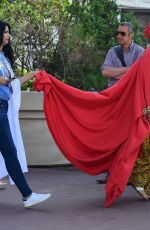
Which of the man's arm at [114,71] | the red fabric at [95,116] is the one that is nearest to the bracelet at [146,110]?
the red fabric at [95,116]

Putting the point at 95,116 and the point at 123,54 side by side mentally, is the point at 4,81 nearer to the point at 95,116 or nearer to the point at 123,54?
the point at 95,116

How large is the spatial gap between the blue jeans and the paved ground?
315 mm

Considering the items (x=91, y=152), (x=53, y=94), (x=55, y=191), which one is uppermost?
(x=53, y=94)

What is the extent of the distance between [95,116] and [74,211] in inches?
43.5

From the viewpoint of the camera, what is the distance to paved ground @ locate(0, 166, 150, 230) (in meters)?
5.79

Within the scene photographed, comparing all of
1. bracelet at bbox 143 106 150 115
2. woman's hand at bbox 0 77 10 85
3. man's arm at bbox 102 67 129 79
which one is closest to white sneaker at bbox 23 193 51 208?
woman's hand at bbox 0 77 10 85

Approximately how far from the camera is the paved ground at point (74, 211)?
5.79 metres

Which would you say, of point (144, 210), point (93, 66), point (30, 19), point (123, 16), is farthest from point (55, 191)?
point (123, 16)

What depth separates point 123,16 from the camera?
14078 mm

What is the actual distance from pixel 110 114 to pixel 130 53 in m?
1.44

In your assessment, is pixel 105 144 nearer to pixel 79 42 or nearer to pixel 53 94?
pixel 53 94

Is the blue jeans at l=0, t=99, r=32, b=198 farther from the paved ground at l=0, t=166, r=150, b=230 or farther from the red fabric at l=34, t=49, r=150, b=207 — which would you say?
the red fabric at l=34, t=49, r=150, b=207

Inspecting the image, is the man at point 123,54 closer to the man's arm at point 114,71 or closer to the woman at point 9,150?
the man's arm at point 114,71

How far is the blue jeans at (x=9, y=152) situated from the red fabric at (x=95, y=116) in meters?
0.51
